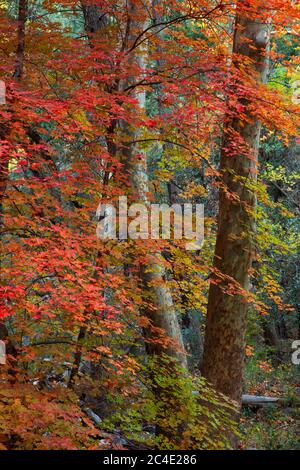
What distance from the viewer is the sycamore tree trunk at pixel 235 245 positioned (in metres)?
7.17

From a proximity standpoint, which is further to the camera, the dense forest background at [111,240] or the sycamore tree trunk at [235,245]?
the sycamore tree trunk at [235,245]

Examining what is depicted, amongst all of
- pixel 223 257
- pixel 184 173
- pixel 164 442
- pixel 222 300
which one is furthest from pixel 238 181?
pixel 184 173

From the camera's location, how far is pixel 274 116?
251 inches

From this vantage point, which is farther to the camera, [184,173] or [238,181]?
[184,173]

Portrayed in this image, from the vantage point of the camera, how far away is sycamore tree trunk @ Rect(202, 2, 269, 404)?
717cm

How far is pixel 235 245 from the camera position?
7.29m

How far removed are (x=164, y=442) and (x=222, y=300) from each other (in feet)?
6.74

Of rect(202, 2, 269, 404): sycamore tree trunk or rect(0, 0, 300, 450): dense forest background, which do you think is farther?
rect(202, 2, 269, 404): sycamore tree trunk

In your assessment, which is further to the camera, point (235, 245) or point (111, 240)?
point (235, 245)

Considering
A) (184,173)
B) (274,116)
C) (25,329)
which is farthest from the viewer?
(184,173)
